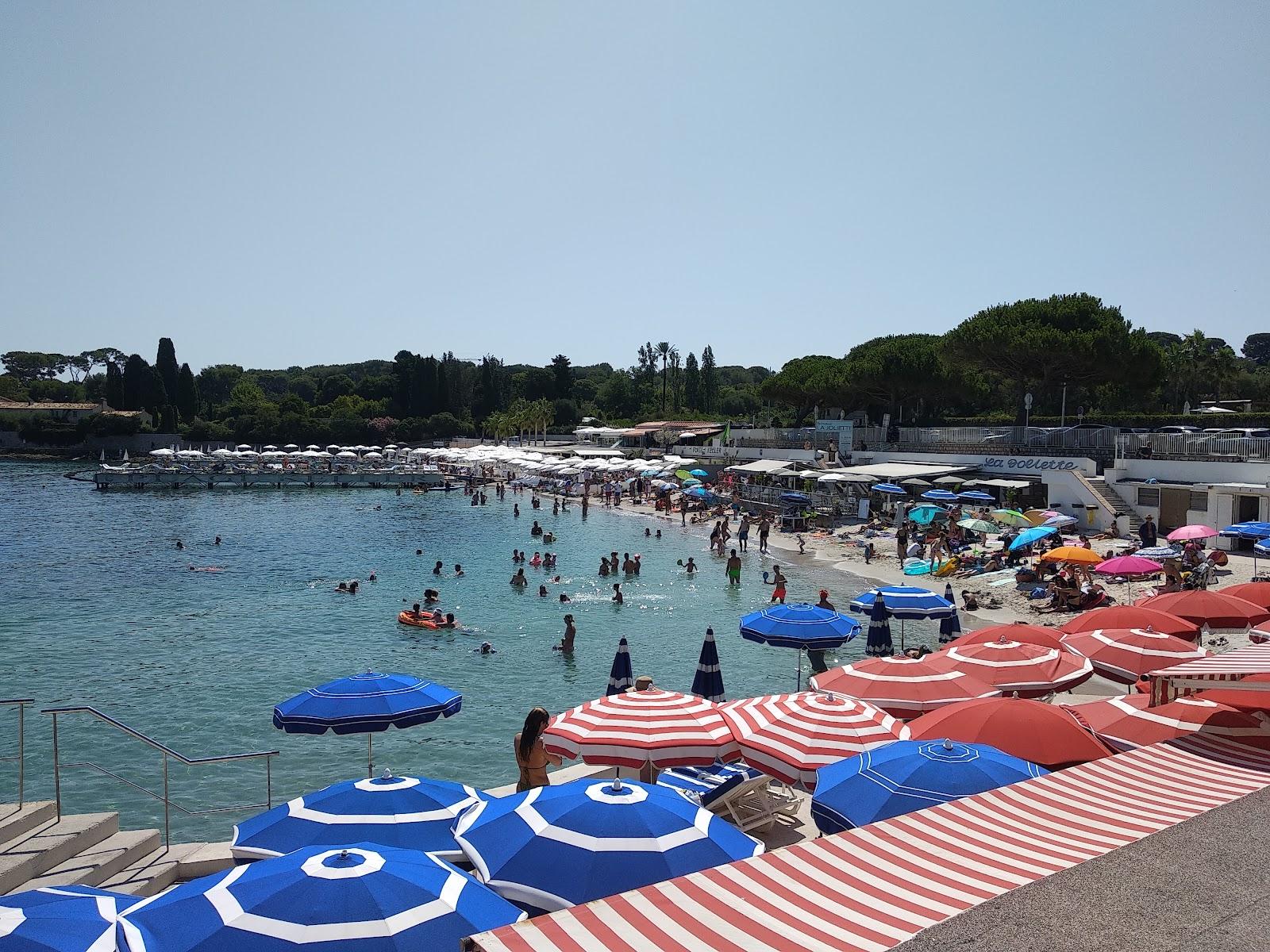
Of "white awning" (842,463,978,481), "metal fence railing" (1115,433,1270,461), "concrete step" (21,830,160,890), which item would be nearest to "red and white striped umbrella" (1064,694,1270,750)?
"concrete step" (21,830,160,890)

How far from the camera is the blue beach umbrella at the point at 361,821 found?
21.3 feet

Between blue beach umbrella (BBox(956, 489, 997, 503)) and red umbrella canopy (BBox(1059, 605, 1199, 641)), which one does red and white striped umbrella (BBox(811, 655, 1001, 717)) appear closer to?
red umbrella canopy (BBox(1059, 605, 1199, 641))

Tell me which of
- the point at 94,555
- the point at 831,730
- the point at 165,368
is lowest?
the point at 94,555

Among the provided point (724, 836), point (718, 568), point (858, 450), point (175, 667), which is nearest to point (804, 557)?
point (718, 568)

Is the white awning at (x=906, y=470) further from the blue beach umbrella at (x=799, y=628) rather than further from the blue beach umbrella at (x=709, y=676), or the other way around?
the blue beach umbrella at (x=709, y=676)

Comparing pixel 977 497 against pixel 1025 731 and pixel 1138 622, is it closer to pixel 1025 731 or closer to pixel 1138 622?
pixel 1138 622

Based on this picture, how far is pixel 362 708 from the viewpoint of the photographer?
9.62m

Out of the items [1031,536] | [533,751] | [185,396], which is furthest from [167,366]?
[533,751]

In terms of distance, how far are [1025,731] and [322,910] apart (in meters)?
5.96

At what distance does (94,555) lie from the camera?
3272cm

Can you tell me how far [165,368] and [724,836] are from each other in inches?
4290

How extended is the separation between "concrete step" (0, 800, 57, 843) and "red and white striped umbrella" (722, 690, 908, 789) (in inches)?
230

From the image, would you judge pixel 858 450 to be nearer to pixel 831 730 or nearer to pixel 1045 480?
pixel 1045 480

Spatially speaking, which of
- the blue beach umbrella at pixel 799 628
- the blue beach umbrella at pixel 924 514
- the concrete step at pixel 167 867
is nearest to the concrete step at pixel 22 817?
the concrete step at pixel 167 867
